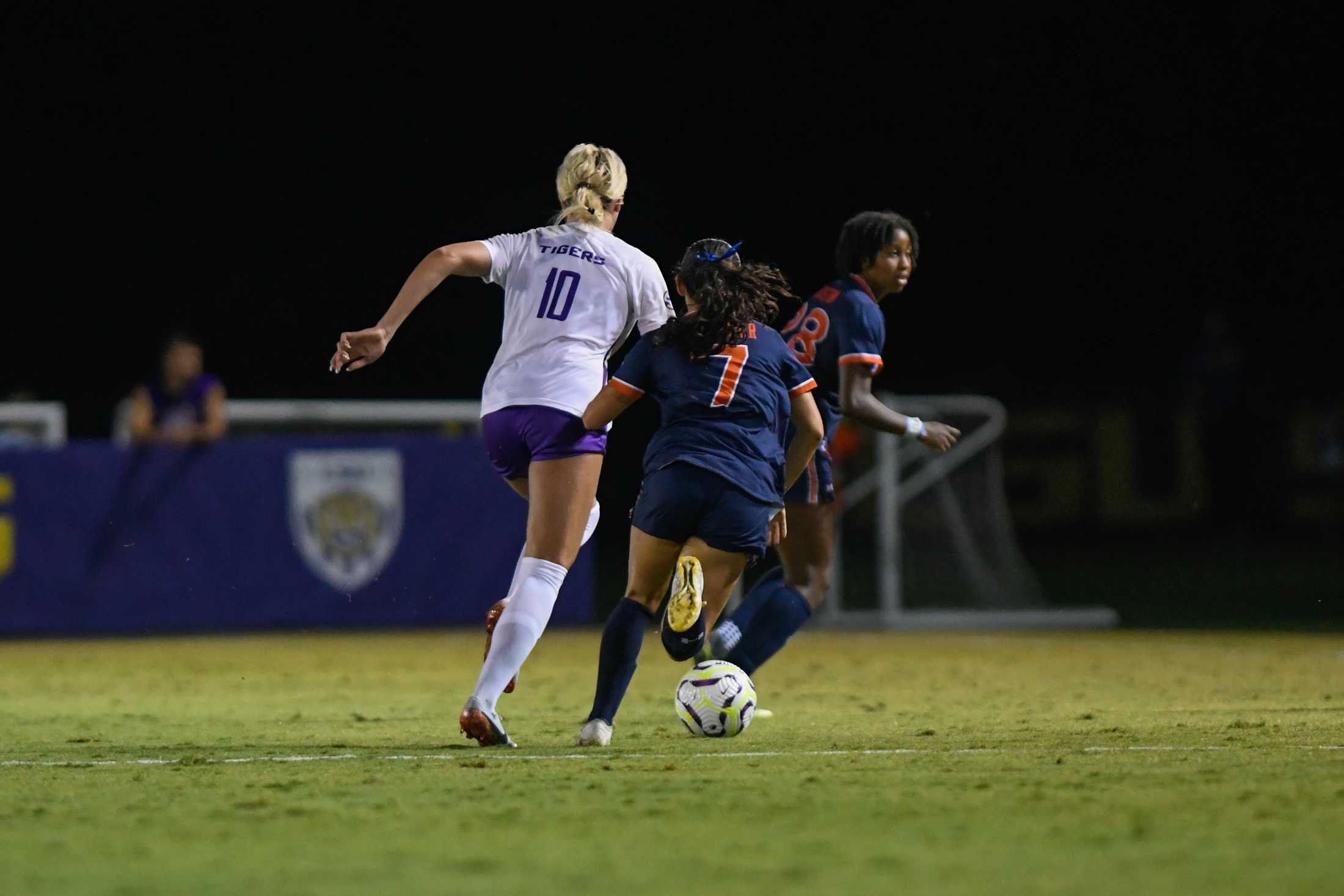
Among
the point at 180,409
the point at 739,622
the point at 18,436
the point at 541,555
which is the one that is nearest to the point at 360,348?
the point at 541,555

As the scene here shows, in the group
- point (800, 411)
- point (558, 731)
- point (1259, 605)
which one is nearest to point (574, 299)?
point (800, 411)

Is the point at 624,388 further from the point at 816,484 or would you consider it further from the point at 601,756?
the point at 816,484

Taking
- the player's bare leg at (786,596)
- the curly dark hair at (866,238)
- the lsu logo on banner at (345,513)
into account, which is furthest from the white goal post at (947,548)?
the player's bare leg at (786,596)

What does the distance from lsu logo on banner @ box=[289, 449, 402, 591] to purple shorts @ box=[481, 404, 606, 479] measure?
7235mm

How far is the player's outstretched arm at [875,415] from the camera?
7.45 meters

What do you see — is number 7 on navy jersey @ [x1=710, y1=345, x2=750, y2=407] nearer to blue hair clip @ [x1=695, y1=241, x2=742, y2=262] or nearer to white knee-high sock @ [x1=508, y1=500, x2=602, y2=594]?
blue hair clip @ [x1=695, y1=241, x2=742, y2=262]

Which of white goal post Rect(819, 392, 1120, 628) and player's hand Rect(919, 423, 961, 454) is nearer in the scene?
player's hand Rect(919, 423, 961, 454)

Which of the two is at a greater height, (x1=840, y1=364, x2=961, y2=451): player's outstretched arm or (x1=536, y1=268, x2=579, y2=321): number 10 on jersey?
(x1=536, y1=268, x2=579, y2=321): number 10 on jersey

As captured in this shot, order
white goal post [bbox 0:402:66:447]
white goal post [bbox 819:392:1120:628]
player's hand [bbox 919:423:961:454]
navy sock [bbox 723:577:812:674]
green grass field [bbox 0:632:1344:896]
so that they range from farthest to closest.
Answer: white goal post [bbox 819:392:1120:628] → white goal post [bbox 0:402:66:447] → navy sock [bbox 723:577:812:674] → player's hand [bbox 919:423:961:454] → green grass field [bbox 0:632:1344:896]

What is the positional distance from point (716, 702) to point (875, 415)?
4.51 feet

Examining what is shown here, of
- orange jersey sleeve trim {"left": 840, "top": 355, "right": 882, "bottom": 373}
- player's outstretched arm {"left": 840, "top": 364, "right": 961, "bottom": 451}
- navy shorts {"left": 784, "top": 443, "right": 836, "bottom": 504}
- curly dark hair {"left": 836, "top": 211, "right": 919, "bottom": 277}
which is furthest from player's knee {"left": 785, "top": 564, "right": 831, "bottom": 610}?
curly dark hair {"left": 836, "top": 211, "right": 919, "bottom": 277}

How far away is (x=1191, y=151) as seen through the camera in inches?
955

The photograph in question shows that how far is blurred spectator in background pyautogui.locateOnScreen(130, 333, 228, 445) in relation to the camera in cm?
1362

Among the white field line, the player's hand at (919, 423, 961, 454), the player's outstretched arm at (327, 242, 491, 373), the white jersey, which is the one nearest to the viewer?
the white field line
